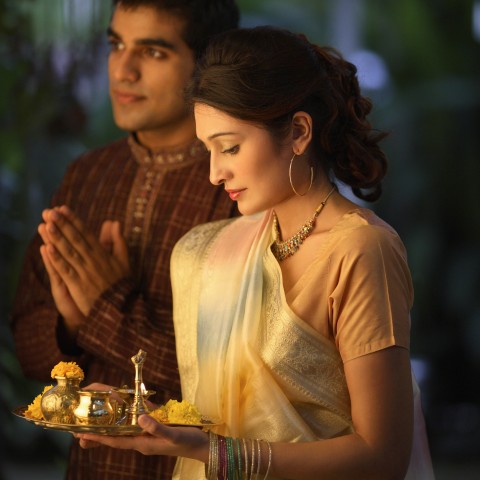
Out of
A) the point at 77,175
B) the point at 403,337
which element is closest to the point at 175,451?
the point at 403,337

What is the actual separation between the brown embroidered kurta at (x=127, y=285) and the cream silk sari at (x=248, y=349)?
0.16 meters

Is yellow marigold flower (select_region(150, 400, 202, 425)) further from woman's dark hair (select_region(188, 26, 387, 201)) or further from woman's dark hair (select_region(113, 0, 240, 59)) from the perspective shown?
woman's dark hair (select_region(113, 0, 240, 59))

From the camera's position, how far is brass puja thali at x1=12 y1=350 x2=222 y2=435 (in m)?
2.21

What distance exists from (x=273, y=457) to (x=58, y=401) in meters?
0.47

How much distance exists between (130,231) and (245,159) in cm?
82

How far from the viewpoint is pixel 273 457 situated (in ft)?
7.32

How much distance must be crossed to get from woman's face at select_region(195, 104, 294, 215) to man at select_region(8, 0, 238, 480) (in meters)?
0.58

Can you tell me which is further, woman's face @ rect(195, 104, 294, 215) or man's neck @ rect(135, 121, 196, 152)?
man's neck @ rect(135, 121, 196, 152)

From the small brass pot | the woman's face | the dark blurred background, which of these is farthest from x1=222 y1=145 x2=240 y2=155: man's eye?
the dark blurred background

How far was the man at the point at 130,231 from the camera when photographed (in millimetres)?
2883

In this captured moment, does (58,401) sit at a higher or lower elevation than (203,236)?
lower

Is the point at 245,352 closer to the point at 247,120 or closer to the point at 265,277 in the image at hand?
the point at 265,277

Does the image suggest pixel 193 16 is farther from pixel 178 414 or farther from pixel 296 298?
pixel 178 414

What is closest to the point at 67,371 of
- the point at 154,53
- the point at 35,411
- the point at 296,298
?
the point at 35,411
